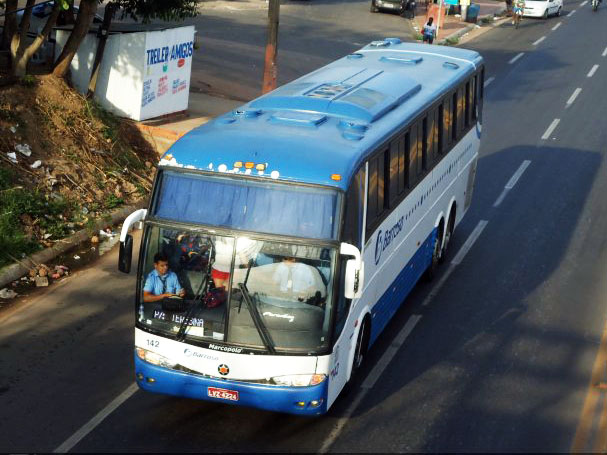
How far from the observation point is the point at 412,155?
13.1 metres

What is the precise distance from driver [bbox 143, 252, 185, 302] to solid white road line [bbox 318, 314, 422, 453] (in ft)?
7.39

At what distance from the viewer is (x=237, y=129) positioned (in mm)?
10734

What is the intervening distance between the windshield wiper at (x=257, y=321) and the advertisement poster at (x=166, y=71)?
11.3 metres

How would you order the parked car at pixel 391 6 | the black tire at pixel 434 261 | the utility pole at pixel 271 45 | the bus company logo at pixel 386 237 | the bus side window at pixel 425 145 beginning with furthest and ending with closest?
the parked car at pixel 391 6 → the utility pole at pixel 271 45 → the black tire at pixel 434 261 → the bus side window at pixel 425 145 → the bus company logo at pixel 386 237

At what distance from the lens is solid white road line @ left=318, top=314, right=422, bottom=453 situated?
1045 centimetres

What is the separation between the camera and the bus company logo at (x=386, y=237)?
1159 centimetres

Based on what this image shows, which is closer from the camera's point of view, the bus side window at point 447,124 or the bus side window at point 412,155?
the bus side window at point 412,155

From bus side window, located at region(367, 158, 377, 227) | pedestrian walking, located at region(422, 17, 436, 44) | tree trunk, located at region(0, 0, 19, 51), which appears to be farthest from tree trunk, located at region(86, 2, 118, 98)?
pedestrian walking, located at region(422, 17, 436, 44)

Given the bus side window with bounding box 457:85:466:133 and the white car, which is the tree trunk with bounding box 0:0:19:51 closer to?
the bus side window with bounding box 457:85:466:133

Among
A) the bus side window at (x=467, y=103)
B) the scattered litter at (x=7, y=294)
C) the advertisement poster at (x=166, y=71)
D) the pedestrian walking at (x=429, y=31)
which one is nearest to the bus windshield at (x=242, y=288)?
the scattered litter at (x=7, y=294)

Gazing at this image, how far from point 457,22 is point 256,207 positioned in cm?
3685

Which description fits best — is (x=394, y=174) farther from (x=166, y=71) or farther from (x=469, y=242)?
(x=166, y=71)

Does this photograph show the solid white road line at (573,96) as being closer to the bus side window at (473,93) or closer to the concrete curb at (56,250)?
the bus side window at (473,93)

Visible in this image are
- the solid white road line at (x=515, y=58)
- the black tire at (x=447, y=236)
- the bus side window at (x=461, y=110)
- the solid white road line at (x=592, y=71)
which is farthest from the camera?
the solid white road line at (x=515, y=58)
